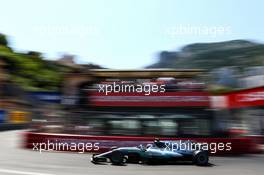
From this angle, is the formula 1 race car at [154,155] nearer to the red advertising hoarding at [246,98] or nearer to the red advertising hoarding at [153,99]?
the red advertising hoarding at [153,99]

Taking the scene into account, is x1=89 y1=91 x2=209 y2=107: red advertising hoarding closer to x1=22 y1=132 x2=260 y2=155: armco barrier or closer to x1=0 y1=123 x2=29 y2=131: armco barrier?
x1=22 y1=132 x2=260 y2=155: armco barrier

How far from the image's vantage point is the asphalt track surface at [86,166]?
1267cm

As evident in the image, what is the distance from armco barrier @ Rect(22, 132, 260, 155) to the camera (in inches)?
682

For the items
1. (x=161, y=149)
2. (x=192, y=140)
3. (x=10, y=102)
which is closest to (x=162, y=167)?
(x=161, y=149)

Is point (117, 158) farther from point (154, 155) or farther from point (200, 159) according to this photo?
point (200, 159)

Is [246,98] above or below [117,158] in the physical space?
above

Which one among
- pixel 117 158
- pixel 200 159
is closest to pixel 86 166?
pixel 117 158

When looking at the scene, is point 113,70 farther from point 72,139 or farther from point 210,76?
point 72,139

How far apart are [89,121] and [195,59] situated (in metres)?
46.4

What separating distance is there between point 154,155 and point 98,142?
3969 mm

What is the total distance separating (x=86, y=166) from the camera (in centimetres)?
1367

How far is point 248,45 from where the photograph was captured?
2899 inches

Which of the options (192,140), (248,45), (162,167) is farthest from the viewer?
(248,45)

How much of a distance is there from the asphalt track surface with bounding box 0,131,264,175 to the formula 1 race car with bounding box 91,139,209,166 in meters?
0.25
